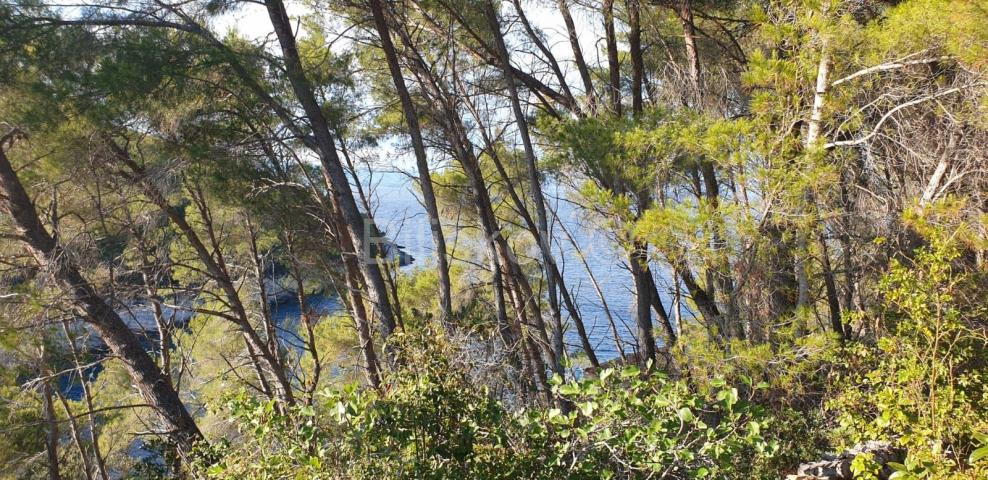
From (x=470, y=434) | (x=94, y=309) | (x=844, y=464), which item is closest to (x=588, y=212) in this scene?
(x=844, y=464)

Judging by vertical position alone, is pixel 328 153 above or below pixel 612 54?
below

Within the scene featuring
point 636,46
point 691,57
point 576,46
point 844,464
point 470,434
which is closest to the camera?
point 470,434

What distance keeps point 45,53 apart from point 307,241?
128 inches

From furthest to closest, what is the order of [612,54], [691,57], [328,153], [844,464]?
[612,54] < [691,57] < [328,153] < [844,464]

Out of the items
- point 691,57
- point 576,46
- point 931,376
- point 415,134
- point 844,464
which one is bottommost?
point 844,464

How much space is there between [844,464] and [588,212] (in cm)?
254

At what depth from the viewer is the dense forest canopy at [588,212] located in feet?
8.45

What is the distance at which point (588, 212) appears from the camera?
16.5 ft

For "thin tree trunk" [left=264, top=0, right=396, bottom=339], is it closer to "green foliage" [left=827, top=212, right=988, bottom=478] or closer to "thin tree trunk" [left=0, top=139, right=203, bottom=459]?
"thin tree trunk" [left=0, top=139, right=203, bottom=459]

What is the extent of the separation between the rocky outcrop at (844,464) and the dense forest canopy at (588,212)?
0.03m

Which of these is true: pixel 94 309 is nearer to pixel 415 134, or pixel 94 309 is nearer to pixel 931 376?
pixel 415 134

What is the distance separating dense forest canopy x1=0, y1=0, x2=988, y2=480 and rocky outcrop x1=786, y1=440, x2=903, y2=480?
0.10ft

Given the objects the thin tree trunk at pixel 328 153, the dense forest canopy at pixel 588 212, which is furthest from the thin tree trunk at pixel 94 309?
the thin tree trunk at pixel 328 153

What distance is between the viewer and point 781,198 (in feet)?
13.0
